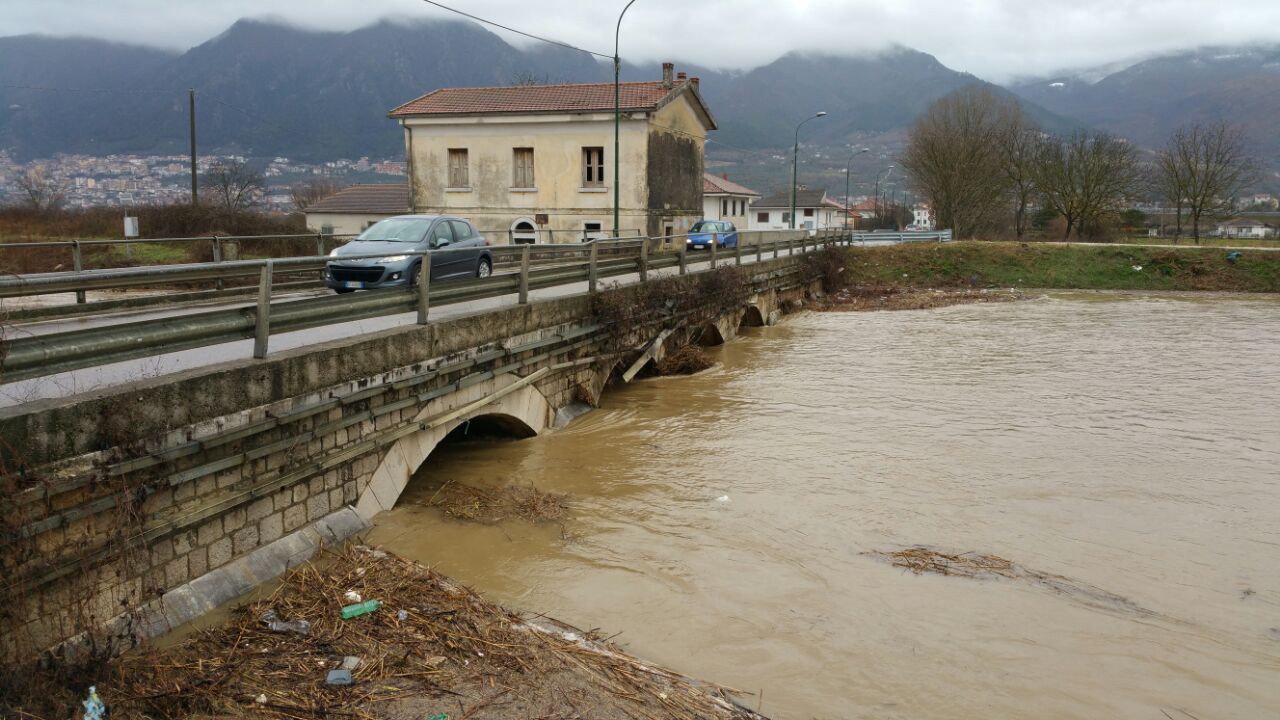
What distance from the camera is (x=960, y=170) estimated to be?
54125mm

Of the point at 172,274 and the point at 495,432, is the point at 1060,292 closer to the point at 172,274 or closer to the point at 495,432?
the point at 495,432

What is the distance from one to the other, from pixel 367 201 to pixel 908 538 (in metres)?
53.5

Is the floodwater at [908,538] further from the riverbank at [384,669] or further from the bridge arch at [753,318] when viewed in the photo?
the bridge arch at [753,318]

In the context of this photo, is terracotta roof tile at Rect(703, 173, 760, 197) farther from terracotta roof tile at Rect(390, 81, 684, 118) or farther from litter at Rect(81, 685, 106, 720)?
litter at Rect(81, 685, 106, 720)

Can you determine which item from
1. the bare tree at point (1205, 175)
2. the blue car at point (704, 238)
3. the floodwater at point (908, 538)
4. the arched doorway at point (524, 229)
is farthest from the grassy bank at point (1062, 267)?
the floodwater at point (908, 538)

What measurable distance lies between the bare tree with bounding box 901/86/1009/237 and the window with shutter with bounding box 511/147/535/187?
31.4m

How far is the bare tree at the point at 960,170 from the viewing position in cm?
5422

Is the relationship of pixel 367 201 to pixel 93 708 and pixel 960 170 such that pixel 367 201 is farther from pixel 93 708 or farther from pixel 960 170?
pixel 93 708

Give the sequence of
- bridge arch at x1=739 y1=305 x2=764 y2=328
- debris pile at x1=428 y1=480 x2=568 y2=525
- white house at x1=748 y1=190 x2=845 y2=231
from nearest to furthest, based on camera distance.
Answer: debris pile at x1=428 y1=480 x2=568 y2=525 < bridge arch at x1=739 y1=305 x2=764 y2=328 < white house at x1=748 y1=190 x2=845 y2=231

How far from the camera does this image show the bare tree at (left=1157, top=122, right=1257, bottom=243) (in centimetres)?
5525

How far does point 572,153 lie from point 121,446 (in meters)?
29.2

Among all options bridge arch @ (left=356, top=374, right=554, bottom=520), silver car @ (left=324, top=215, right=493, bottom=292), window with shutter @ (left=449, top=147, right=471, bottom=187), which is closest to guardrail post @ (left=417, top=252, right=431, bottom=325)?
bridge arch @ (left=356, top=374, right=554, bottom=520)

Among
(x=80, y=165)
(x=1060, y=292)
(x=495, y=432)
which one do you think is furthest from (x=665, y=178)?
(x=80, y=165)

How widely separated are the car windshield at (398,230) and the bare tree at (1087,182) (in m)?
51.4
